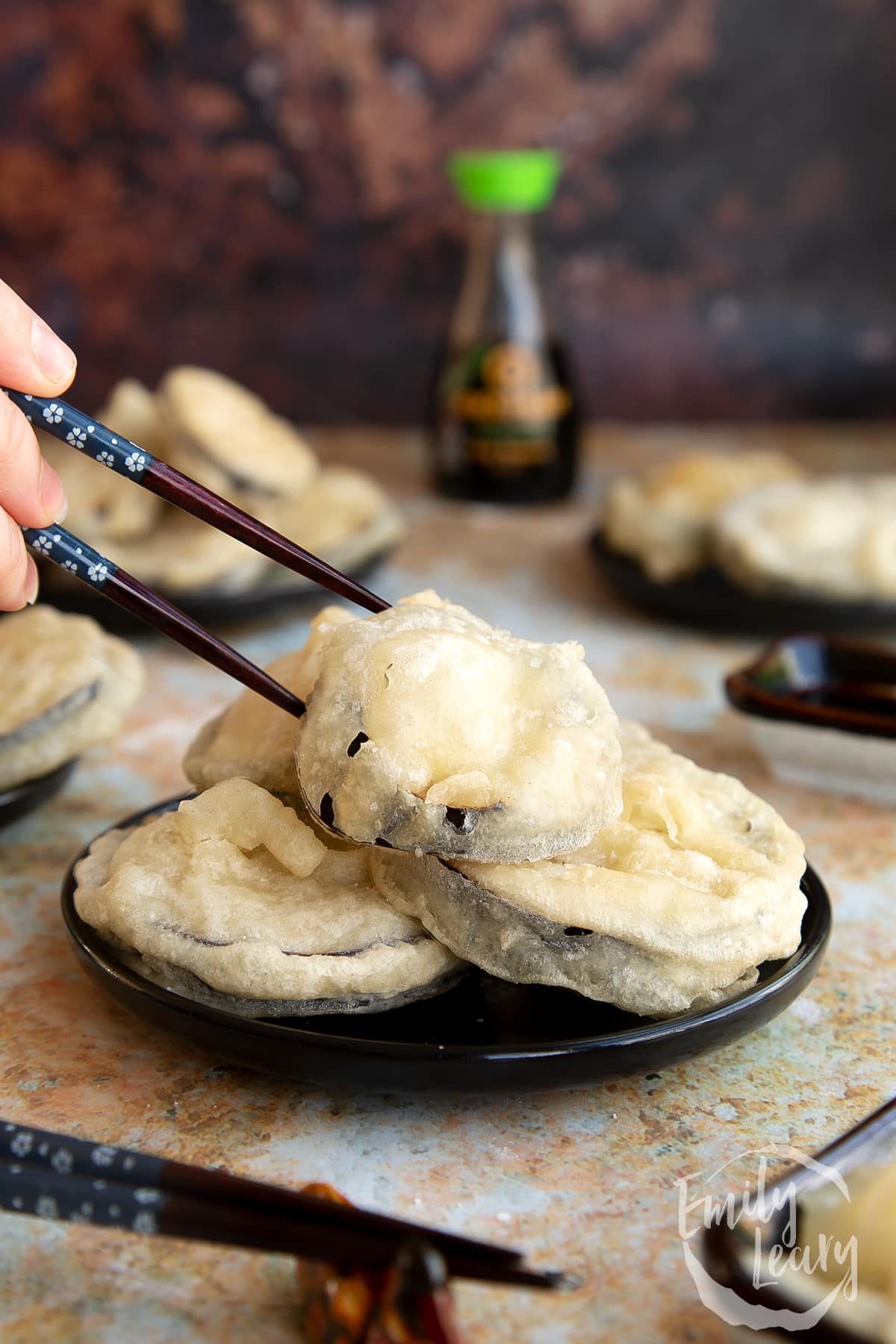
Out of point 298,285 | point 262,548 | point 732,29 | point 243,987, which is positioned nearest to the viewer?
point 243,987

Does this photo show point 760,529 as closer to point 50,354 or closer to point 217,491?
point 217,491

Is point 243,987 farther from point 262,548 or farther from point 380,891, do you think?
point 262,548

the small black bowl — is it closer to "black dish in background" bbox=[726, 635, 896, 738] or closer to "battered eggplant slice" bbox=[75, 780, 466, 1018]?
"battered eggplant slice" bbox=[75, 780, 466, 1018]

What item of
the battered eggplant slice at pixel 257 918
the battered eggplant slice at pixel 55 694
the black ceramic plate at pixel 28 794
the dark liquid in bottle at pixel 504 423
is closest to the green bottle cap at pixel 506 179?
the dark liquid in bottle at pixel 504 423

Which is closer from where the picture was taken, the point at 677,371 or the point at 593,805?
the point at 593,805

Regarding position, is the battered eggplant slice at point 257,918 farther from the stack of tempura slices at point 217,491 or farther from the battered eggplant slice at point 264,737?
the stack of tempura slices at point 217,491

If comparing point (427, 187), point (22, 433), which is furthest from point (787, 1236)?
point (427, 187)

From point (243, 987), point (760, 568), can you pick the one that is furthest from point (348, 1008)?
point (760, 568)

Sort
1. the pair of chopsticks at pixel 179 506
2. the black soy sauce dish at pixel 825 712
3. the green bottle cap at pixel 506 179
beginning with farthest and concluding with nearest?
the green bottle cap at pixel 506 179 → the black soy sauce dish at pixel 825 712 → the pair of chopsticks at pixel 179 506
